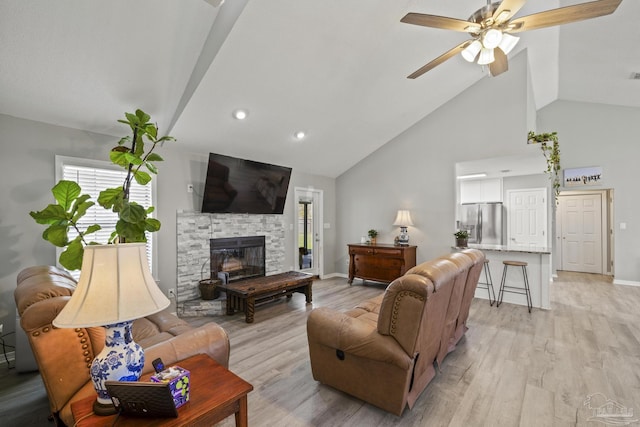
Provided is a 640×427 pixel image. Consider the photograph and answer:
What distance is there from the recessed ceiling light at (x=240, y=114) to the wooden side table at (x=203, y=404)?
2.99 m

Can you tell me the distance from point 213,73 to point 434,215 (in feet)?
14.2

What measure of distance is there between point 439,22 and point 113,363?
297 centimetres

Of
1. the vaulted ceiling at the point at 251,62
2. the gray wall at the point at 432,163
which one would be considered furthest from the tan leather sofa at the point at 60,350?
the gray wall at the point at 432,163

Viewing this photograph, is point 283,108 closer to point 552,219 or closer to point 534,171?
point 534,171

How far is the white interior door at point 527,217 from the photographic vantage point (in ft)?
19.9

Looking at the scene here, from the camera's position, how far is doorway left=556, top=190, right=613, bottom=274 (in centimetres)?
657

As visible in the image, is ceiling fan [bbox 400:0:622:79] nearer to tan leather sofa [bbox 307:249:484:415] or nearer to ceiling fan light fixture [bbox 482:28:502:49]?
ceiling fan light fixture [bbox 482:28:502:49]

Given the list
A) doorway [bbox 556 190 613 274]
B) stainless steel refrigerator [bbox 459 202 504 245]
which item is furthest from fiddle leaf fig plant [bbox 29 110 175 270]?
doorway [bbox 556 190 613 274]

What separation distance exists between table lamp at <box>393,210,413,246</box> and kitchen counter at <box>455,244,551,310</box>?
1317 mm

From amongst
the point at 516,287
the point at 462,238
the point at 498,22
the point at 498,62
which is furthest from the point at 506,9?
the point at 516,287

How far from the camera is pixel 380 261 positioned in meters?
5.49

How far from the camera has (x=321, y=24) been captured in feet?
9.35

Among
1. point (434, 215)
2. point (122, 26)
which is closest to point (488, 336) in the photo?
point (434, 215)

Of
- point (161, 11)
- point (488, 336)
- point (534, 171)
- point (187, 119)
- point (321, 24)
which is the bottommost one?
point (488, 336)
